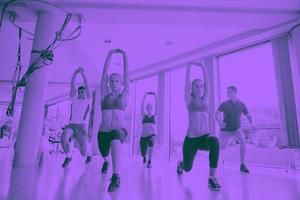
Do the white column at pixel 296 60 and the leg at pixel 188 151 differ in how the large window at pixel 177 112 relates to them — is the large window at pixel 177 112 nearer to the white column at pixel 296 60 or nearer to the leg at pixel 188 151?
the white column at pixel 296 60

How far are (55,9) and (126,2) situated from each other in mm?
1355

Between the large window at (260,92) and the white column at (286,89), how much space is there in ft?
0.50

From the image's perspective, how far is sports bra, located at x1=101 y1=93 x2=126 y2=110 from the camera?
2136 mm

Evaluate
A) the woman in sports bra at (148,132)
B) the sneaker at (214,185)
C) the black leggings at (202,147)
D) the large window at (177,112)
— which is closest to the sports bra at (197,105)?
the black leggings at (202,147)

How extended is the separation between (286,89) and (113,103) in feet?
13.5

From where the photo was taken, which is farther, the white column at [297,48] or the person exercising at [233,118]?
the white column at [297,48]

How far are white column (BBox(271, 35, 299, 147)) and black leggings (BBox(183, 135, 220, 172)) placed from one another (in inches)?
121

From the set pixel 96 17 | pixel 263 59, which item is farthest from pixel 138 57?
pixel 263 59

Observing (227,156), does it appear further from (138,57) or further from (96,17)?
(96,17)

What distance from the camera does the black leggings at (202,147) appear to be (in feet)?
6.94

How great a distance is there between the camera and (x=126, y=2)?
3.97 m

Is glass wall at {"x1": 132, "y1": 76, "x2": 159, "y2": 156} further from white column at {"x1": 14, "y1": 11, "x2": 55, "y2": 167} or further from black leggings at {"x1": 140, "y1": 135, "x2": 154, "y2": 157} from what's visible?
white column at {"x1": 14, "y1": 11, "x2": 55, "y2": 167}

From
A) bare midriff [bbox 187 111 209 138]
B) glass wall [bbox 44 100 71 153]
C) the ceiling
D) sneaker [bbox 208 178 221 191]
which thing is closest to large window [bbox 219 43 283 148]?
the ceiling

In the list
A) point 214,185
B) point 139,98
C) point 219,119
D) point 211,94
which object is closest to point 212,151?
point 214,185
